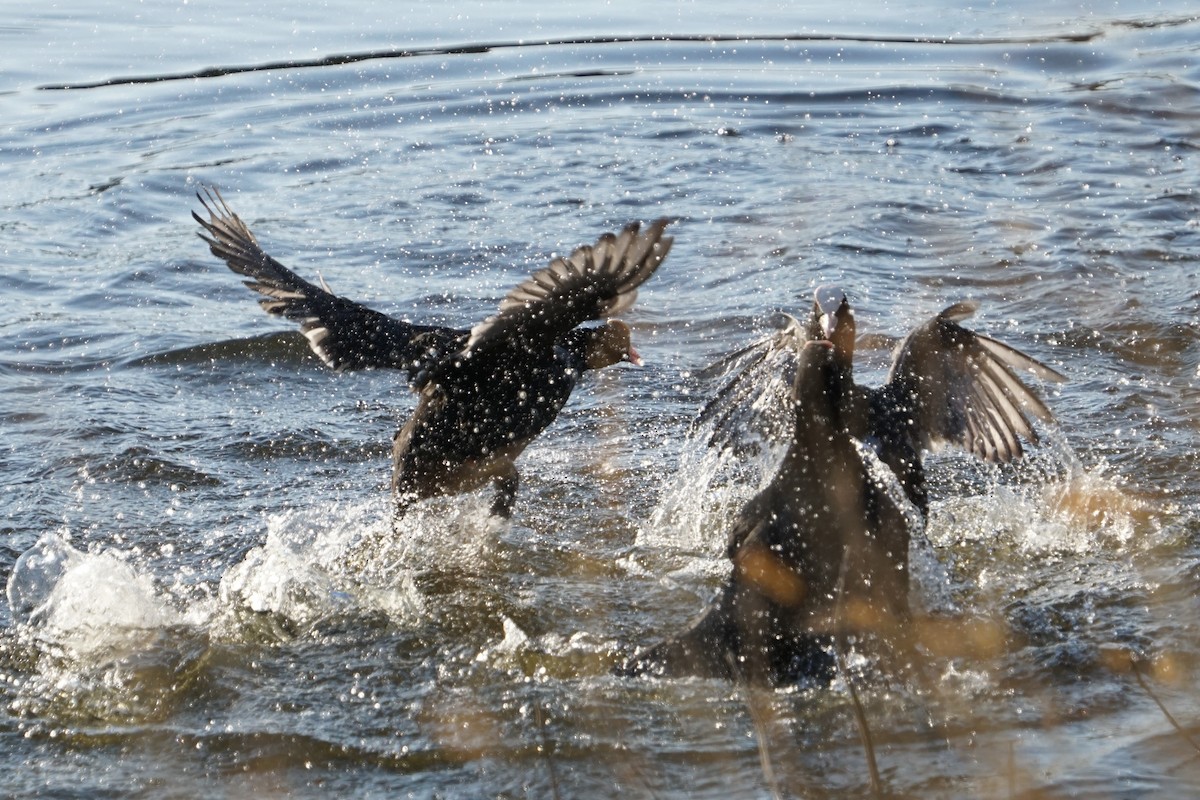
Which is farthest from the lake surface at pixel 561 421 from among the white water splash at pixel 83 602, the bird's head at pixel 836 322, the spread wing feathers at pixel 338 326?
the bird's head at pixel 836 322

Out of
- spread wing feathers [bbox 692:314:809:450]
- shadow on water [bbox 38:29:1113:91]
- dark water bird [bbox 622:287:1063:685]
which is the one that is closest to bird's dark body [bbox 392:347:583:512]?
spread wing feathers [bbox 692:314:809:450]

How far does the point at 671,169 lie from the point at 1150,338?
423 centimetres

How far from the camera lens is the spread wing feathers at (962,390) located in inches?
191

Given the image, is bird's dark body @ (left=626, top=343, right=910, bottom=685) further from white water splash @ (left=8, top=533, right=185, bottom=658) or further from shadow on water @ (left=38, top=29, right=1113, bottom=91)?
shadow on water @ (left=38, top=29, right=1113, bottom=91)

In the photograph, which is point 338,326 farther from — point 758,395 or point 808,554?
point 808,554

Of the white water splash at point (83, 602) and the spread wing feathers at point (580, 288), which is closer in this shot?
the white water splash at point (83, 602)

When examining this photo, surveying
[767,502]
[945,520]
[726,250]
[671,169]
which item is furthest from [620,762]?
[671,169]

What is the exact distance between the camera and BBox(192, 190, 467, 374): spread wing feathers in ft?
17.8

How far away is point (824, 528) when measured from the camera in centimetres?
438

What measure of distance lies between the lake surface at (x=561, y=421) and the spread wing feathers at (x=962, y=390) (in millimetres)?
392

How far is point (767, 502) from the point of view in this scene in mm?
4418

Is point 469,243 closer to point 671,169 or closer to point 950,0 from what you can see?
point 671,169

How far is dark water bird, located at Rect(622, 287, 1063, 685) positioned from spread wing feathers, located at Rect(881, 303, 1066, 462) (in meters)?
0.01

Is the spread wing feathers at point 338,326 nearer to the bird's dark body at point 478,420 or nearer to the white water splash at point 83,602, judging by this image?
the bird's dark body at point 478,420
